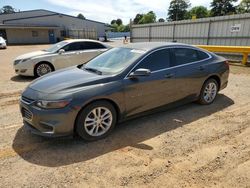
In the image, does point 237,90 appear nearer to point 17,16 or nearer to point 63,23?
point 63,23

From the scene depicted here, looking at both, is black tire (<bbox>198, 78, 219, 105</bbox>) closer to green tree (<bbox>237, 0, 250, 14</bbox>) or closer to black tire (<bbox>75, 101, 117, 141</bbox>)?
black tire (<bbox>75, 101, 117, 141</bbox>)

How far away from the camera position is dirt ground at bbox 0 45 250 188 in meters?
2.91

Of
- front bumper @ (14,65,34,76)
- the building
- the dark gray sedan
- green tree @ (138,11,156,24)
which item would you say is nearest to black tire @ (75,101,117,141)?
the dark gray sedan

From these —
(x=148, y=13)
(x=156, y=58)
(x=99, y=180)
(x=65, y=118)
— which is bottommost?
(x=99, y=180)

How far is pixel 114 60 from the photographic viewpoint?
14.9 feet

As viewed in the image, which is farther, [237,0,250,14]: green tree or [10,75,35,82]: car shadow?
[237,0,250,14]: green tree

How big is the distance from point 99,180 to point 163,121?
2.12 meters

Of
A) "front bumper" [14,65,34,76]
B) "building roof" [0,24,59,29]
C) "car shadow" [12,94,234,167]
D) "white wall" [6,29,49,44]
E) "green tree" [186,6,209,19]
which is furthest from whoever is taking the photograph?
"green tree" [186,6,209,19]

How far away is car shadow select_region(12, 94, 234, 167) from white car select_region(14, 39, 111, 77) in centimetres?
489

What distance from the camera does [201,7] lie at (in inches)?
3346

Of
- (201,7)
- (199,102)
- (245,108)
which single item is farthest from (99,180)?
(201,7)

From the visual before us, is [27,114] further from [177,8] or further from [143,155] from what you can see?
A: [177,8]

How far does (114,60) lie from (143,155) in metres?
2.00

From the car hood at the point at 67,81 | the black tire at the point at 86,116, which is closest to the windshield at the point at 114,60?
the car hood at the point at 67,81
